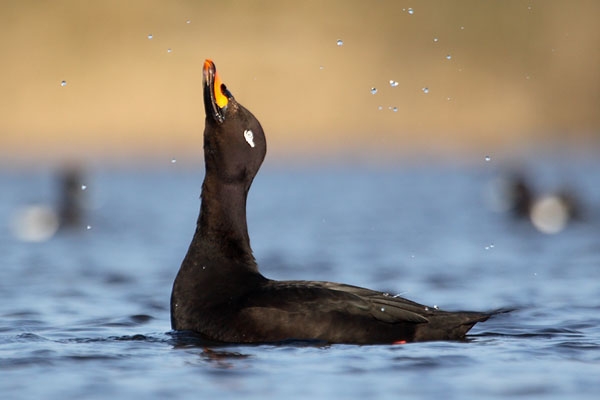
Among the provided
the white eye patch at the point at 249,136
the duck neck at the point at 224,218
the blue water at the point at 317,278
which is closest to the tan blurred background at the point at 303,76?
the blue water at the point at 317,278

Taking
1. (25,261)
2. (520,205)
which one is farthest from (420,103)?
(25,261)

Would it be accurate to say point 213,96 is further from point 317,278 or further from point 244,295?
point 317,278

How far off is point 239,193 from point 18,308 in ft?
9.79

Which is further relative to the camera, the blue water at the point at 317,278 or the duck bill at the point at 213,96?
the duck bill at the point at 213,96

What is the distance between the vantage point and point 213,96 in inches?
307

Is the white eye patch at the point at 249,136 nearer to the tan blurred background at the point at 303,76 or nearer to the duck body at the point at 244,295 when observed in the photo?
the duck body at the point at 244,295

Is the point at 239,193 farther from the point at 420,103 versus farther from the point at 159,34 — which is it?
the point at 159,34

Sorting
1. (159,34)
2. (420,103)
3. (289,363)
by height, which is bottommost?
(289,363)

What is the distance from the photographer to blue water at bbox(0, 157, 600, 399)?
21.9 ft

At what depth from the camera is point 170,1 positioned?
3909 cm

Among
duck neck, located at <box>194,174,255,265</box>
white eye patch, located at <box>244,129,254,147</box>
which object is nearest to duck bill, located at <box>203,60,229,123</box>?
white eye patch, located at <box>244,129,254,147</box>

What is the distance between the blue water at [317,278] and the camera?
667cm

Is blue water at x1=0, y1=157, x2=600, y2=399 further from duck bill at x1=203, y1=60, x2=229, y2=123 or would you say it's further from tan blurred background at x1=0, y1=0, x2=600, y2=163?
tan blurred background at x1=0, y1=0, x2=600, y2=163

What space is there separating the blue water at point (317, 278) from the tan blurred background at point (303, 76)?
22.0 feet
